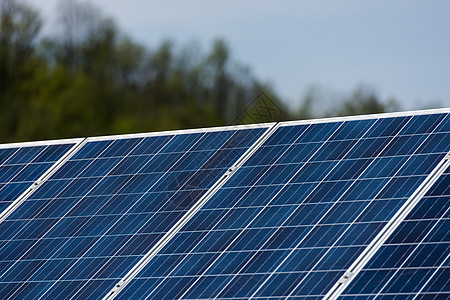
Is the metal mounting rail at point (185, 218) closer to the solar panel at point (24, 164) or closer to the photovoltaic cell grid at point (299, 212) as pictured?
the photovoltaic cell grid at point (299, 212)

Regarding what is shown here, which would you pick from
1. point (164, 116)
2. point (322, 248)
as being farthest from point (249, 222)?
point (164, 116)

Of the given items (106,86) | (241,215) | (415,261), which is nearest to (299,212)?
(241,215)

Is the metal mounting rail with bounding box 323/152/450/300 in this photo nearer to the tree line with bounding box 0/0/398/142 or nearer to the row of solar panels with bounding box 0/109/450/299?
the row of solar panels with bounding box 0/109/450/299

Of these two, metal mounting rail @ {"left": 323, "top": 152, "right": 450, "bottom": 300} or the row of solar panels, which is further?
the row of solar panels

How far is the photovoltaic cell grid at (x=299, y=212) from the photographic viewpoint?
2253cm

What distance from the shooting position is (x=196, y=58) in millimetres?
96625

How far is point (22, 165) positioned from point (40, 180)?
53.0 inches

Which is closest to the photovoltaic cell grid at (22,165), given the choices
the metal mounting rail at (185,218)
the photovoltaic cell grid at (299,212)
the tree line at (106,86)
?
the metal mounting rail at (185,218)

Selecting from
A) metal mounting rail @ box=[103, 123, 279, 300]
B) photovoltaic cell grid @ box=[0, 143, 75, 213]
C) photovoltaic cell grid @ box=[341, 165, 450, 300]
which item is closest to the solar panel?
photovoltaic cell grid @ box=[0, 143, 75, 213]

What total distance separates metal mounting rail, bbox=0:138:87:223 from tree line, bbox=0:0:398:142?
1987 inches

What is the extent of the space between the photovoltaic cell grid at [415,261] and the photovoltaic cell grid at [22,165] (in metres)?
11.1

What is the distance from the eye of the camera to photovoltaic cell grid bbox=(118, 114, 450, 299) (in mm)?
22531

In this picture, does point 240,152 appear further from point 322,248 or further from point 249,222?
point 322,248

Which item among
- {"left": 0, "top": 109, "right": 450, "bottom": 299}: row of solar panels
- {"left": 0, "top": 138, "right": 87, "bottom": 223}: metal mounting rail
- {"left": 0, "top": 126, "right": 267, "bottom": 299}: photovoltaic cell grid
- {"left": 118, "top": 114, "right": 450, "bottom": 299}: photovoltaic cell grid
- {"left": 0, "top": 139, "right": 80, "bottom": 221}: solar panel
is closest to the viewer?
A: {"left": 0, "top": 109, "right": 450, "bottom": 299}: row of solar panels
